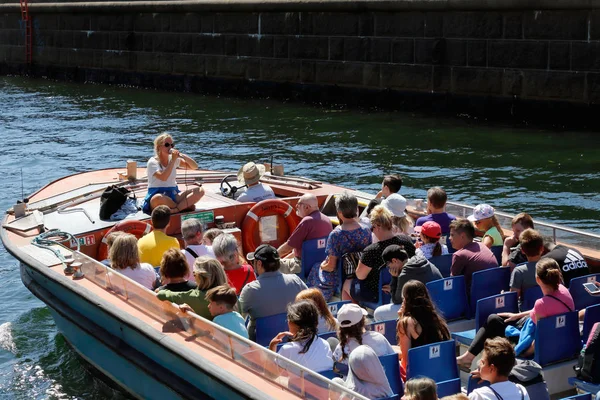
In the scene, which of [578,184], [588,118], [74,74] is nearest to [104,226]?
[578,184]

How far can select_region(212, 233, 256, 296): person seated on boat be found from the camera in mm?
6676

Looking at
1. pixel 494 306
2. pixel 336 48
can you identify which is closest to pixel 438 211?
pixel 494 306

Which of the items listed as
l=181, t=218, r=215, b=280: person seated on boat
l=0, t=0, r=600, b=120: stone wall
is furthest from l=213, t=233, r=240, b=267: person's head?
l=0, t=0, r=600, b=120: stone wall

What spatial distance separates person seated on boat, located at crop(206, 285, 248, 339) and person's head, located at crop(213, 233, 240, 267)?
67 cm

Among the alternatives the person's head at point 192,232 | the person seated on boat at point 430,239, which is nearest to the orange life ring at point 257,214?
the person's head at point 192,232

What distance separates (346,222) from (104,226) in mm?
2299

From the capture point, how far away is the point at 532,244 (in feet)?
21.1

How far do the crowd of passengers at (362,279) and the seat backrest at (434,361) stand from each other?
0.11 metres

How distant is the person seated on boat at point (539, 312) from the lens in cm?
568

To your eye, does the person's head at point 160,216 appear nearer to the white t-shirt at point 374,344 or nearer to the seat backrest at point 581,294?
the white t-shirt at point 374,344

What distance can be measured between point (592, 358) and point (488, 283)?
1271 millimetres

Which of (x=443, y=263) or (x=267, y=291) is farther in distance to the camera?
(x=443, y=263)

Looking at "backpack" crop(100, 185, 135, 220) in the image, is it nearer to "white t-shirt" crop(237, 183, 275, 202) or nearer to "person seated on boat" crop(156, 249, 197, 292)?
"white t-shirt" crop(237, 183, 275, 202)

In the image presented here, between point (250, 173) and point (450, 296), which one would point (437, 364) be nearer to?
point (450, 296)
